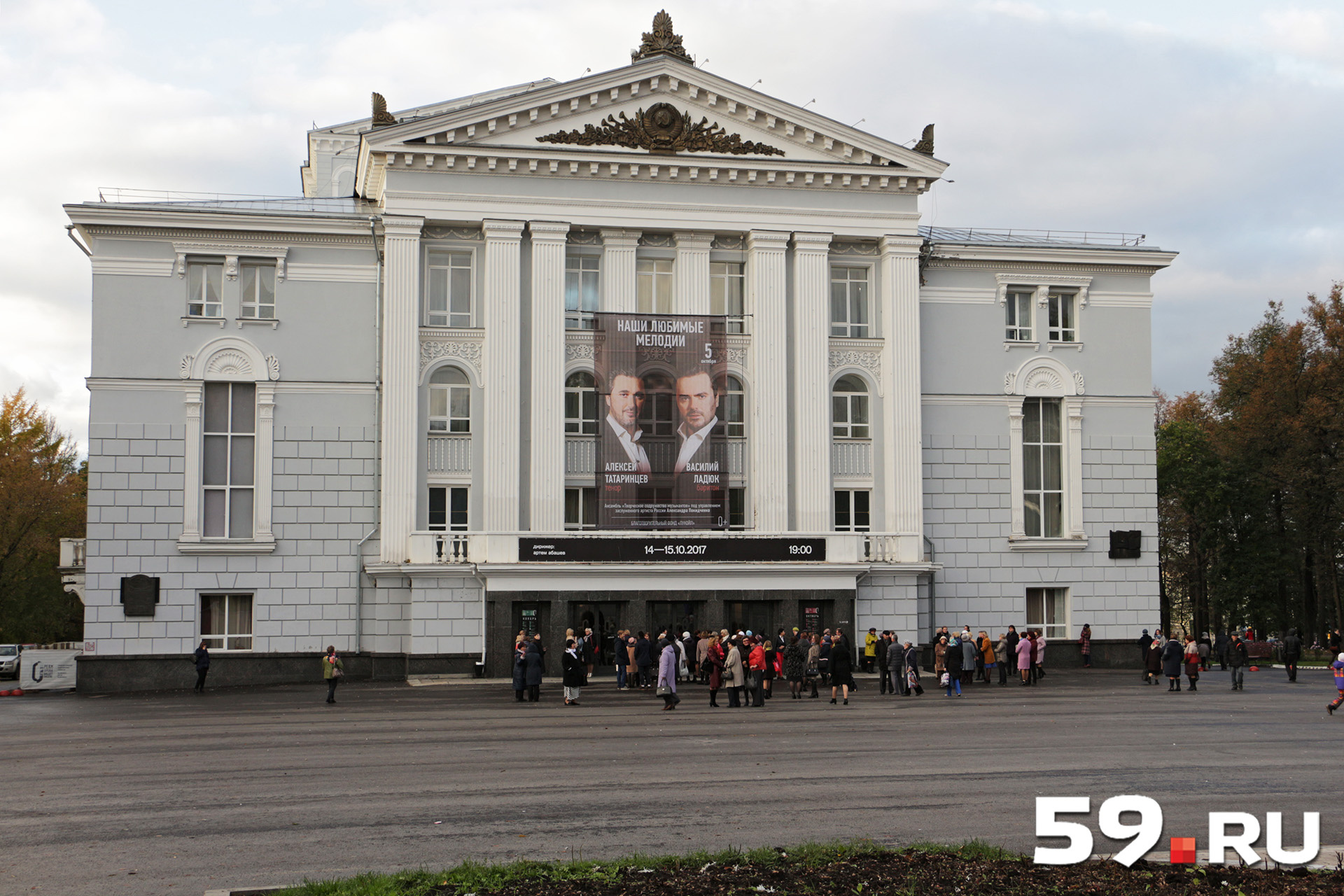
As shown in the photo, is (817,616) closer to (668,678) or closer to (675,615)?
(675,615)

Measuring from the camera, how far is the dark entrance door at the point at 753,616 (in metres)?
36.8

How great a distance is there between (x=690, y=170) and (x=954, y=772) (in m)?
26.1

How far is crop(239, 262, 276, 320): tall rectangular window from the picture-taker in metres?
37.9

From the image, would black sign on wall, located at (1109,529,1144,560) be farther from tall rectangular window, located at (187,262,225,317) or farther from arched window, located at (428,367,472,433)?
tall rectangular window, located at (187,262,225,317)

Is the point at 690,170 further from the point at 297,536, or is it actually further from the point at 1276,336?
the point at 1276,336

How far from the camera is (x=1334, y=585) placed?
59750 mm

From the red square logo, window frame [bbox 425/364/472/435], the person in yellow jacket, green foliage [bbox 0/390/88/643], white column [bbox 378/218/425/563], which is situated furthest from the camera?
green foliage [bbox 0/390/88/643]

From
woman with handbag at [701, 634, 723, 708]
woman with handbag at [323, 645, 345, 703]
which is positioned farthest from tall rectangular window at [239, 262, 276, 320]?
woman with handbag at [701, 634, 723, 708]

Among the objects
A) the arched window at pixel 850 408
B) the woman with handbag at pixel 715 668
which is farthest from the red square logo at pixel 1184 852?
the arched window at pixel 850 408

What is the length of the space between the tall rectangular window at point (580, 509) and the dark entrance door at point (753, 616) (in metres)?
5.30

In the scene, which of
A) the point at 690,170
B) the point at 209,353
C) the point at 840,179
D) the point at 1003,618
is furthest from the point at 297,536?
the point at 1003,618

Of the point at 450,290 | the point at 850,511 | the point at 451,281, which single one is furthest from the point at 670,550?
the point at 451,281

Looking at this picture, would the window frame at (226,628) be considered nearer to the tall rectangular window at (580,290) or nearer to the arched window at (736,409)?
the tall rectangular window at (580,290)

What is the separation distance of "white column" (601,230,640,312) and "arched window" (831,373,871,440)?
7369 millimetres
